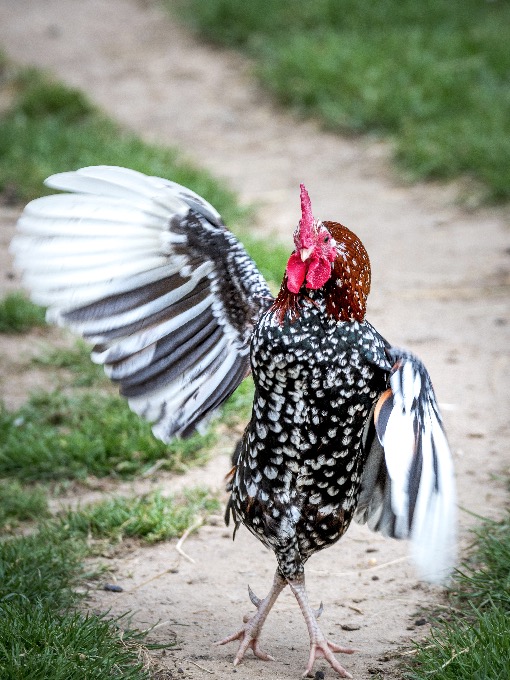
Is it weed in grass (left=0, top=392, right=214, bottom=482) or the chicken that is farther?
weed in grass (left=0, top=392, right=214, bottom=482)

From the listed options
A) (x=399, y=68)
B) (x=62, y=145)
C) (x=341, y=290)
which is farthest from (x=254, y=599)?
(x=399, y=68)

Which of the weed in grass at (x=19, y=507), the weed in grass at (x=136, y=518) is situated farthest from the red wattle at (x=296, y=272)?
the weed in grass at (x=19, y=507)

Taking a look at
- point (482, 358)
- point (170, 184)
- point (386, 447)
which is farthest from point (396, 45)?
point (386, 447)

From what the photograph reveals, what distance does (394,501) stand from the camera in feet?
8.81

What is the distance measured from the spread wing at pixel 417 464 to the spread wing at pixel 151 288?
0.71 meters

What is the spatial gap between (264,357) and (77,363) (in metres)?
2.69

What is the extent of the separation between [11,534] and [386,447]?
202 centimetres

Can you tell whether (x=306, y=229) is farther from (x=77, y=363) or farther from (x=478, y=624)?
(x=77, y=363)

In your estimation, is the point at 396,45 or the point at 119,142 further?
the point at 396,45

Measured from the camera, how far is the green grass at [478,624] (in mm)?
3031

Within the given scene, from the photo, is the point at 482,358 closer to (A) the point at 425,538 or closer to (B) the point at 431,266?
(B) the point at 431,266

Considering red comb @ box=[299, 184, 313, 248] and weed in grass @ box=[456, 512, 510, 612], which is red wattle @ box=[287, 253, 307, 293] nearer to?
red comb @ box=[299, 184, 313, 248]

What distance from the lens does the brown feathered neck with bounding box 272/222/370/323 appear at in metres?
3.00

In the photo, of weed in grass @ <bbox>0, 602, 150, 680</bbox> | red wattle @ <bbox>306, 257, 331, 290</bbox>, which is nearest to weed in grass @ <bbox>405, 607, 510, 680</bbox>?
weed in grass @ <bbox>0, 602, 150, 680</bbox>
